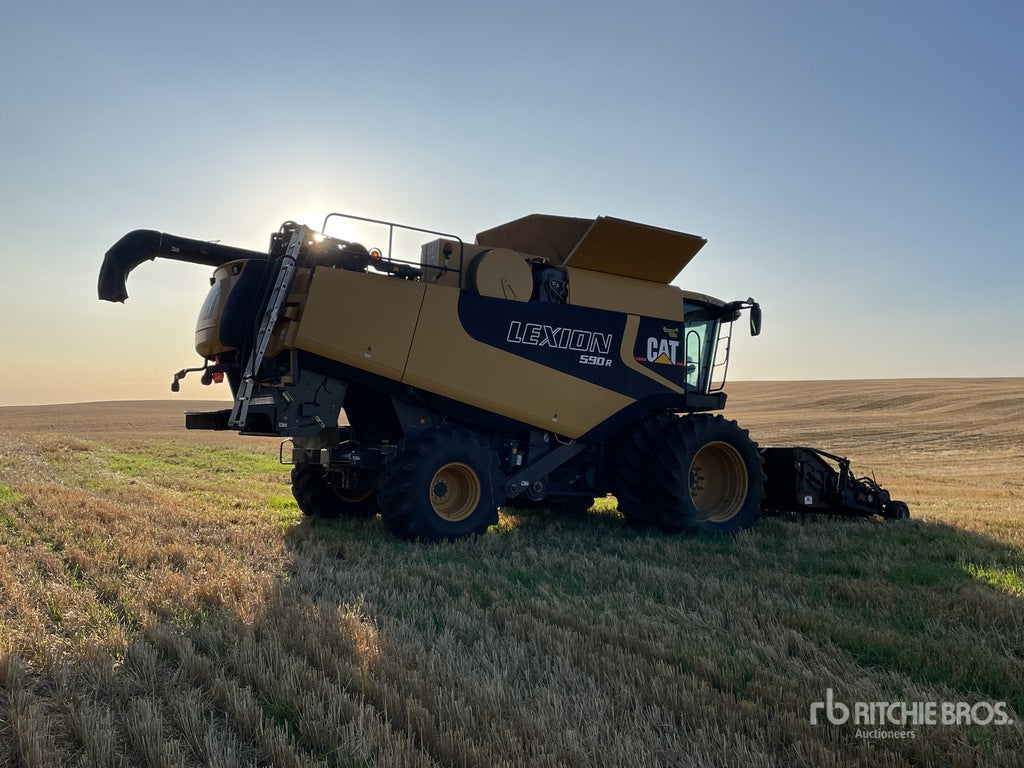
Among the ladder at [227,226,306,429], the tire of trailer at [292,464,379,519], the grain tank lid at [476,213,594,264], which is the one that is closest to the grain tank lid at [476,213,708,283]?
the grain tank lid at [476,213,594,264]

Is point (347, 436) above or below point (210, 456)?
above

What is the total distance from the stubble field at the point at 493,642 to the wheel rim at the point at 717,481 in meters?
0.63

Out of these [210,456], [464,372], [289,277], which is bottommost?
[210,456]

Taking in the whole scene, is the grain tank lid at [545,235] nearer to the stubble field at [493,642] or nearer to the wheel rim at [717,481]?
the wheel rim at [717,481]

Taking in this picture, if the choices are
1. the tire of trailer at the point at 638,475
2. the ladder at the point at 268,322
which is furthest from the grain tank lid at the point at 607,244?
the ladder at the point at 268,322

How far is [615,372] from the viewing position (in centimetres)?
830

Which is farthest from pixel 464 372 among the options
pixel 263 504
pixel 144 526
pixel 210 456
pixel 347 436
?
pixel 210 456

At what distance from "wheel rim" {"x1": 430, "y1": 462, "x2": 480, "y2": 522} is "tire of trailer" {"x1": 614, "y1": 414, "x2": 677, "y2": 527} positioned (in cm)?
191

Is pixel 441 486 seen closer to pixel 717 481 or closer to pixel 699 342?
pixel 717 481

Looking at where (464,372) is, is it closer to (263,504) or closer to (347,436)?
(347,436)

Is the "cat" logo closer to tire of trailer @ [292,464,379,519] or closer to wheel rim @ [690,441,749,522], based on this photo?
wheel rim @ [690,441,749,522]

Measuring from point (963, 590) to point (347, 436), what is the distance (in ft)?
18.0
